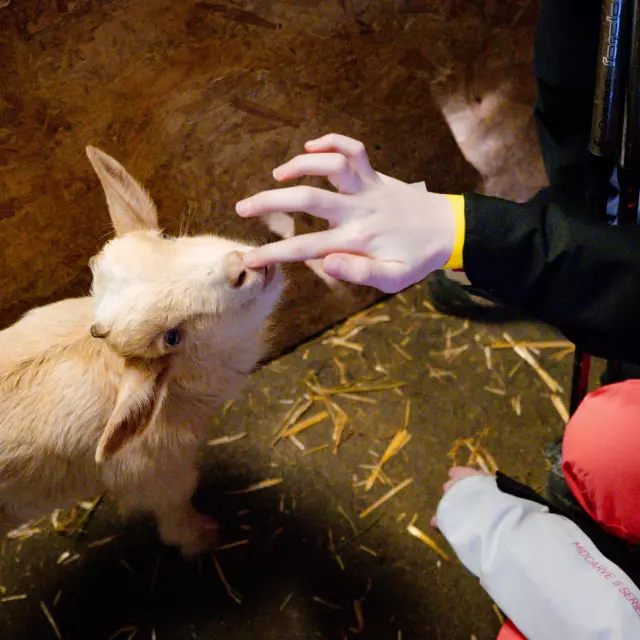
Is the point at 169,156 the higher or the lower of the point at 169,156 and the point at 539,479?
the higher

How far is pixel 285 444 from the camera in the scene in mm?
2857

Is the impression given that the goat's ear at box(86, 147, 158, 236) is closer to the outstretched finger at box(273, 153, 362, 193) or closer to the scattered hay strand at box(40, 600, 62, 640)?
the outstretched finger at box(273, 153, 362, 193)

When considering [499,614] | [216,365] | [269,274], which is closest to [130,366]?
[216,365]

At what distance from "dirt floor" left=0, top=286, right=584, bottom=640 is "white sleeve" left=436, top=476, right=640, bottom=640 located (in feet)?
1.78

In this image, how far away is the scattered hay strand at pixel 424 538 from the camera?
2475mm

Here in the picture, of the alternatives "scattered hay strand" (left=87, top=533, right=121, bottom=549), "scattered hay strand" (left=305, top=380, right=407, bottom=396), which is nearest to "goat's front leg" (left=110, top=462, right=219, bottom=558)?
"scattered hay strand" (left=87, top=533, right=121, bottom=549)

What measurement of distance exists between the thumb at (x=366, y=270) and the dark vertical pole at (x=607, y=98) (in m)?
0.84

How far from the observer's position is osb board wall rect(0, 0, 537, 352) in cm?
202

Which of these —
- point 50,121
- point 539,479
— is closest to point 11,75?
point 50,121

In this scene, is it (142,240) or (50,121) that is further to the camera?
(50,121)

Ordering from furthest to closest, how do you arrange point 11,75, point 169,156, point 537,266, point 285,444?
point 285,444 < point 169,156 < point 11,75 < point 537,266

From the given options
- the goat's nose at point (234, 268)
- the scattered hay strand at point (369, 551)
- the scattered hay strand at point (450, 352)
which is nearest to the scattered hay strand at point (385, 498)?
the scattered hay strand at point (369, 551)

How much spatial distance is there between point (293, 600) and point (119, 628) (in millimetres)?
739

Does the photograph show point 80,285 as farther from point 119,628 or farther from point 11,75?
point 119,628
